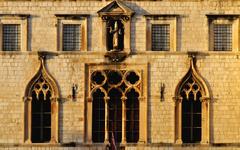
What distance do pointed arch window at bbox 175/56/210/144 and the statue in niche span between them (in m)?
2.68

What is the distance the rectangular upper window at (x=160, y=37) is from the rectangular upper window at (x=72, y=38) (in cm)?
276

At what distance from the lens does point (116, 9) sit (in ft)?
98.3

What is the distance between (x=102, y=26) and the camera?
30000mm

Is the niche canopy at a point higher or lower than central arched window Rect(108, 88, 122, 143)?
higher

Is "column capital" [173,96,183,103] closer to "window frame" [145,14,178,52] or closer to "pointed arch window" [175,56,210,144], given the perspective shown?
"pointed arch window" [175,56,210,144]

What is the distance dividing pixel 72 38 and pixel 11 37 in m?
2.27

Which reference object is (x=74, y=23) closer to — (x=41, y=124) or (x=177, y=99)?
(x=41, y=124)

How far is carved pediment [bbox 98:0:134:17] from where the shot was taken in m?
29.8

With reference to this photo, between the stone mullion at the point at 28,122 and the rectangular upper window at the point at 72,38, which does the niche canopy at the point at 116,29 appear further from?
the stone mullion at the point at 28,122

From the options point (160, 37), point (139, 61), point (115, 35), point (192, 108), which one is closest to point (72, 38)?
point (115, 35)

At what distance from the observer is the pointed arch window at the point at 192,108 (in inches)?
1166

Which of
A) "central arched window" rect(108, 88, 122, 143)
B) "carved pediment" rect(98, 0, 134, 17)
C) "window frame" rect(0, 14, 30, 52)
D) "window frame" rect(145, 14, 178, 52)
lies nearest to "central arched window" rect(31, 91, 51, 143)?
"window frame" rect(0, 14, 30, 52)

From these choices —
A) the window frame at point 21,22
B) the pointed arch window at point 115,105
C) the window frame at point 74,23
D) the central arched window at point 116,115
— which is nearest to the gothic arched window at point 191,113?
the pointed arch window at point 115,105

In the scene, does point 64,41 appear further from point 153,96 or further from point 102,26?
point 153,96
